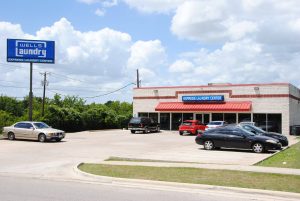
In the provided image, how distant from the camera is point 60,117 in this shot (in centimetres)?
4531

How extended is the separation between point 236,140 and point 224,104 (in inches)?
894

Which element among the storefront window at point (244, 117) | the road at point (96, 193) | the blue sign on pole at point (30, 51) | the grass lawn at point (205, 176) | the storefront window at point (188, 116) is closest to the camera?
the road at point (96, 193)

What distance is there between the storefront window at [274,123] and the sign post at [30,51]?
71.8 ft

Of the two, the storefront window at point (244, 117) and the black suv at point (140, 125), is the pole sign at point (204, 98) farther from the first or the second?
the black suv at point (140, 125)

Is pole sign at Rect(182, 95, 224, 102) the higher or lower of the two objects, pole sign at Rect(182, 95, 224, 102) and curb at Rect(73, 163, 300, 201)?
the higher

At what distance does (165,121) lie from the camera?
5075cm

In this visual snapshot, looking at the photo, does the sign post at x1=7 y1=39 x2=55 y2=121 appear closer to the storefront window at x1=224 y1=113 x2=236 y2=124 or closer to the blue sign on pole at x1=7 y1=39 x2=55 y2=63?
the blue sign on pole at x1=7 y1=39 x2=55 y2=63

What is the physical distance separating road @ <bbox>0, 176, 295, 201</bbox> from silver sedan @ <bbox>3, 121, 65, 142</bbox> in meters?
18.2

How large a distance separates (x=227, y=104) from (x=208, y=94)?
2.67 metres

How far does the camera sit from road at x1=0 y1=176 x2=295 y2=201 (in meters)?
10.3

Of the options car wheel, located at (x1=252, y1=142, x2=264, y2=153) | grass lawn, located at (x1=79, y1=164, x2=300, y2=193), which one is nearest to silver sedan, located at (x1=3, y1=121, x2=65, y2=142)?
car wheel, located at (x1=252, y1=142, x2=264, y2=153)

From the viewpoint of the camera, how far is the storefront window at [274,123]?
4369 cm

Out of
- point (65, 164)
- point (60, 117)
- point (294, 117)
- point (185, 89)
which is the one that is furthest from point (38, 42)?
point (294, 117)

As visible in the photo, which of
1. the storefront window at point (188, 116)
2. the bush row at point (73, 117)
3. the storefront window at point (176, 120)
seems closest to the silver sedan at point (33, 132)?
the bush row at point (73, 117)
